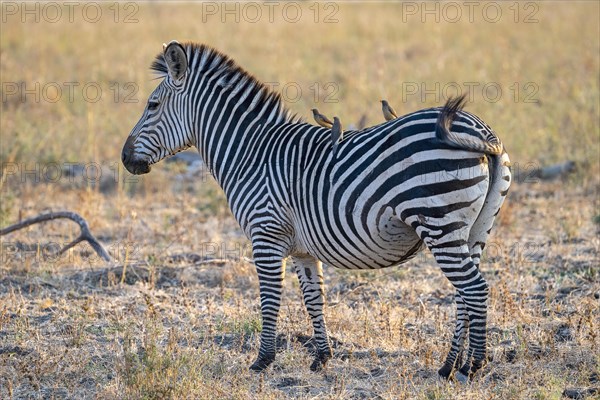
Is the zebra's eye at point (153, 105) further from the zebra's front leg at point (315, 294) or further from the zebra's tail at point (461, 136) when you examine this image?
the zebra's tail at point (461, 136)

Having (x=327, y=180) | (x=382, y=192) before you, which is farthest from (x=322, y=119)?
(x=382, y=192)

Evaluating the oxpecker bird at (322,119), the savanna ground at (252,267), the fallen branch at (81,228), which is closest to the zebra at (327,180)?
the oxpecker bird at (322,119)

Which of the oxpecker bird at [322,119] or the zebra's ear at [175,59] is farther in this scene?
the zebra's ear at [175,59]

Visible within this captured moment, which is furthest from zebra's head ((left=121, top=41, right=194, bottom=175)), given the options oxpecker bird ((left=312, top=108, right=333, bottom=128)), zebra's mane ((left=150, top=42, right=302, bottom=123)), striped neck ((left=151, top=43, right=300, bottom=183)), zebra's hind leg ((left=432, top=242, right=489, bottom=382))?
zebra's hind leg ((left=432, top=242, right=489, bottom=382))

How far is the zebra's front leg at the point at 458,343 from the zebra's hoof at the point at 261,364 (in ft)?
4.39

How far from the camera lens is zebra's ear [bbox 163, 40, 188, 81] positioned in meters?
6.91

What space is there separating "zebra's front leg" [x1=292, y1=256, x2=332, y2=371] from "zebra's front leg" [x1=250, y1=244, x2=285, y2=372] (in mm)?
368

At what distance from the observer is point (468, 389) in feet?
19.6

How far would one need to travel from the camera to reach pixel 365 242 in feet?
20.0

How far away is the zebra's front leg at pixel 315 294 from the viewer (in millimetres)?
6895

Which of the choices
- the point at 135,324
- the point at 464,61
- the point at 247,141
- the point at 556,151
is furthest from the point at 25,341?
the point at 464,61

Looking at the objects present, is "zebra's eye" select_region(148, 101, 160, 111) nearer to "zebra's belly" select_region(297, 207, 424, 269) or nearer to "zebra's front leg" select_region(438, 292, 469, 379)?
"zebra's belly" select_region(297, 207, 424, 269)

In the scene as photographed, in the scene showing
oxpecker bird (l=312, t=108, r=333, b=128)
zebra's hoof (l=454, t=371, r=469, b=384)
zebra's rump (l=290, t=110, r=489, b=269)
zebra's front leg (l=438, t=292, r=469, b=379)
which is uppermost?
oxpecker bird (l=312, t=108, r=333, b=128)

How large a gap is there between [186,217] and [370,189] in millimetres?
5880
